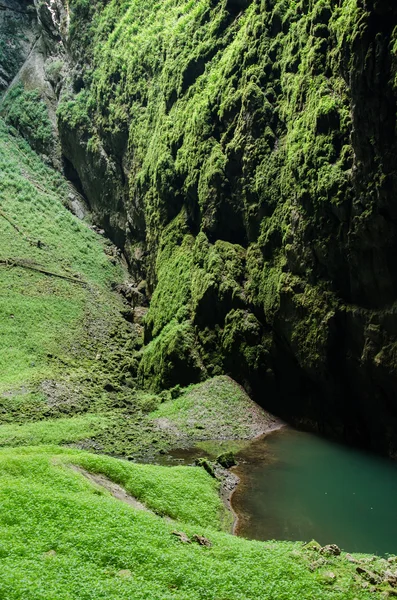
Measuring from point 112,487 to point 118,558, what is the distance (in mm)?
6550

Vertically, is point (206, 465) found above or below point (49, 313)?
below

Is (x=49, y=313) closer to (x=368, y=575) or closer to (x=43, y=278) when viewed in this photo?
(x=43, y=278)

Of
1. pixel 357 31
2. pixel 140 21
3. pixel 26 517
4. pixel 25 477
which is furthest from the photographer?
pixel 140 21

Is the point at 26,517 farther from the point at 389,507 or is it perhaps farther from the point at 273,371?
the point at 273,371

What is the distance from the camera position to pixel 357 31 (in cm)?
2616

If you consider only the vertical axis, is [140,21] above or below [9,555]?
above

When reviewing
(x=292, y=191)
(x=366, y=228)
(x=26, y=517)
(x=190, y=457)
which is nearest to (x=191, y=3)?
(x=292, y=191)

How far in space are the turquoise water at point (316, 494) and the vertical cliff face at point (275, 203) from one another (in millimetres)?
2652

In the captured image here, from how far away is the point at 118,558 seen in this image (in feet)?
42.8

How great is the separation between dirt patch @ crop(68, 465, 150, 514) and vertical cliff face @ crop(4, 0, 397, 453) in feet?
46.5

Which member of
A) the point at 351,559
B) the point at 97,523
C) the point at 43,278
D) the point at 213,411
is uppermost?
the point at 43,278

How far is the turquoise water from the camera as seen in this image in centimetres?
1978

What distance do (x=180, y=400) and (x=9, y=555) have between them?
23.8m

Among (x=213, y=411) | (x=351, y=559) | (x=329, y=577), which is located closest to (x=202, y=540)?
(x=329, y=577)
